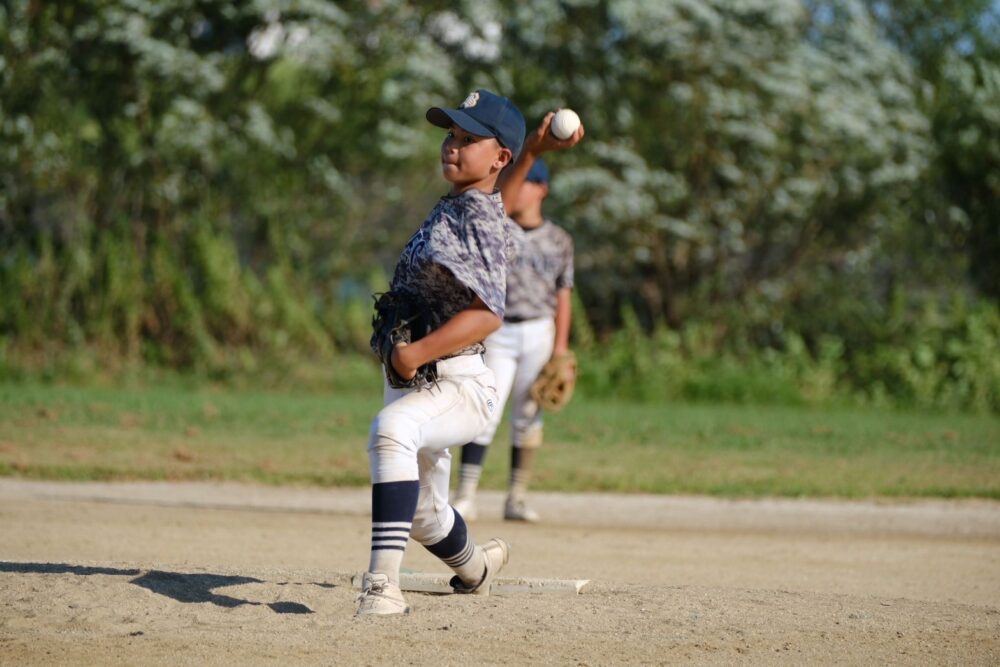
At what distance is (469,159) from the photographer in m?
5.42

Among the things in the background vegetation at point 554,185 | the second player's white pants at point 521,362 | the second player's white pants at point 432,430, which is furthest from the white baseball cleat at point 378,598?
the background vegetation at point 554,185

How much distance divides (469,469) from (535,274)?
1315 mm

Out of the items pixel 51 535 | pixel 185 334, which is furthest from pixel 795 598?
pixel 185 334

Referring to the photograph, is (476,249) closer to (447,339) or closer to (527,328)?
(447,339)

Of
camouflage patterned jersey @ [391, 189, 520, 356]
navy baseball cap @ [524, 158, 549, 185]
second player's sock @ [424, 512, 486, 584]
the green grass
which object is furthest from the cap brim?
the green grass

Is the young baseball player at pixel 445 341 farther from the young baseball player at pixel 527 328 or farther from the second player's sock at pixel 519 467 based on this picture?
the second player's sock at pixel 519 467

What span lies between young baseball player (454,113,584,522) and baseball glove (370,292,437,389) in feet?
12.0

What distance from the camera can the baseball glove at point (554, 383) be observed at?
932 cm

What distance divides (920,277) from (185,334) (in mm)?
9397

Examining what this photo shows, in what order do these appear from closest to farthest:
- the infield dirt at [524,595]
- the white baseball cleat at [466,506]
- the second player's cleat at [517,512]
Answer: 1. the infield dirt at [524,595]
2. the white baseball cleat at [466,506]
3. the second player's cleat at [517,512]

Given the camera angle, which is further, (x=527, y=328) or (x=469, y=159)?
(x=527, y=328)

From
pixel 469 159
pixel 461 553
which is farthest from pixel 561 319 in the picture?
pixel 469 159

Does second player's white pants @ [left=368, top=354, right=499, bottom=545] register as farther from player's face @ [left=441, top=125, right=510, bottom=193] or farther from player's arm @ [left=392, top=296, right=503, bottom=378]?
player's face @ [left=441, top=125, right=510, bottom=193]

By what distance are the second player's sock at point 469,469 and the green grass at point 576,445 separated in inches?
70.0
